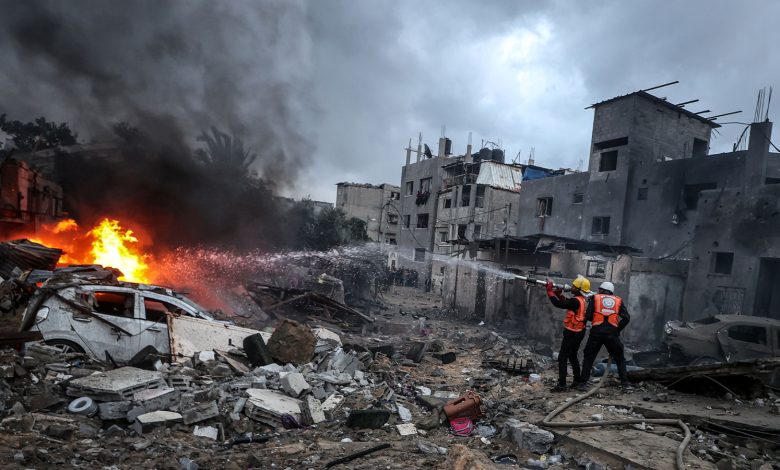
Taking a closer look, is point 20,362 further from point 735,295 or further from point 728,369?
point 735,295

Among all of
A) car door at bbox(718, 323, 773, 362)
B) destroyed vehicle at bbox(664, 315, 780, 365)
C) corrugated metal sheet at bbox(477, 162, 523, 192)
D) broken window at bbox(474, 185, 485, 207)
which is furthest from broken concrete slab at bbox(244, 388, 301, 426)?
corrugated metal sheet at bbox(477, 162, 523, 192)

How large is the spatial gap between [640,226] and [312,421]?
784 inches

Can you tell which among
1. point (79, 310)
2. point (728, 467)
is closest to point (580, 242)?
point (728, 467)

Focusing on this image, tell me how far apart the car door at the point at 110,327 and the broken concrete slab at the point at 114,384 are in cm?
94

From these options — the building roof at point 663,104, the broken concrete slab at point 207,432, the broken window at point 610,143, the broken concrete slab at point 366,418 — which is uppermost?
the building roof at point 663,104

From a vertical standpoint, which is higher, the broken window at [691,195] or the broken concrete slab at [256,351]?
the broken window at [691,195]

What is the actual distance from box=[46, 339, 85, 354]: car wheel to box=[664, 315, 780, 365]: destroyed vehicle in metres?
12.5

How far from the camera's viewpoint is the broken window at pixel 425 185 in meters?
38.1

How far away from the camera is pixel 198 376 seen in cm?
714

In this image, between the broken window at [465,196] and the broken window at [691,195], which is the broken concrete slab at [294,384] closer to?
the broken window at [691,195]

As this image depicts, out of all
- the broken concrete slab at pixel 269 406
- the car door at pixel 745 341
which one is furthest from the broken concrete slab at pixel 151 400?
the car door at pixel 745 341

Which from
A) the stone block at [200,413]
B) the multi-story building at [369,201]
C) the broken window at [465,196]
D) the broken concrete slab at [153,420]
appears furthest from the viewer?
the multi-story building at [369,201]

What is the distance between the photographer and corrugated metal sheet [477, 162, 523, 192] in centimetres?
3153

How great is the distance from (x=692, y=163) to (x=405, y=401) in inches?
722
